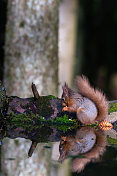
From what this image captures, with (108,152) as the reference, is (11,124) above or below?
above

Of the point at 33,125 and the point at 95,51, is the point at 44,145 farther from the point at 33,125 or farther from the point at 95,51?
the point at 95,51

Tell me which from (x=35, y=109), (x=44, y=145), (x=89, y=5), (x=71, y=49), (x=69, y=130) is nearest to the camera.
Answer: (x=44, y=145)

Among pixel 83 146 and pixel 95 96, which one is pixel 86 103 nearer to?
pixel 95 96

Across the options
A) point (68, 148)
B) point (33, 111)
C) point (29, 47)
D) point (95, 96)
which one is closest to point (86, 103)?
point (95, 96)

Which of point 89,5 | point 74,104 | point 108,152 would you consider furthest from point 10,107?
point 89,5

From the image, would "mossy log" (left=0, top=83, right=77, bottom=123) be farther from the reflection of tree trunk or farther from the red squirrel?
the reflection of tree trunk

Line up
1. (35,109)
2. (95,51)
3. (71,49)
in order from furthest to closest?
(95,51) < (71,49) < (35,109)
